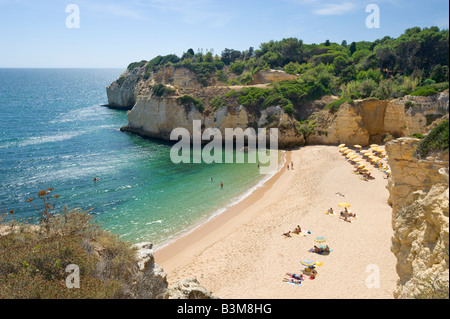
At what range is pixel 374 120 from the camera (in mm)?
34562

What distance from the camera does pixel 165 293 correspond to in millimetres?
9180

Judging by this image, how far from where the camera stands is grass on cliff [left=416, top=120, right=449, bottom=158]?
8.45m

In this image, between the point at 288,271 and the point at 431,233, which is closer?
the point at 431,233

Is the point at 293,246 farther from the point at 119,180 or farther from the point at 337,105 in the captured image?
the point at 337,105

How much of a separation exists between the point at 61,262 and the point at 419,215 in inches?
415

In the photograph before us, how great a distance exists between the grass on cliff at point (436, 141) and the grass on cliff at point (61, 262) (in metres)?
9.87

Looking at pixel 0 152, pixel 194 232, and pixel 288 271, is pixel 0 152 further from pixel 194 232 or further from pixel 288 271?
pixel 288 271

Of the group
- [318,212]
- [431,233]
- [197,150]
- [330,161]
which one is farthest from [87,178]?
[431,233]

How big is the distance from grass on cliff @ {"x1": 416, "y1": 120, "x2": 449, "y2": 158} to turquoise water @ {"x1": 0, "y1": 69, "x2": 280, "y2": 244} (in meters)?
15.4

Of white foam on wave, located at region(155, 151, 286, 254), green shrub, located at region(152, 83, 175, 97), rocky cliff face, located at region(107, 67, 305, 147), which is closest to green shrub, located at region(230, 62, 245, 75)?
rocky cliff face, located at region(107, 67, 305, 147)

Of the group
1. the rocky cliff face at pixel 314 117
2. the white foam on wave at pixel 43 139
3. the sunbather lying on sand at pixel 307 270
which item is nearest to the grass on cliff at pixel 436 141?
the sunbather lying on sand at pixel 307 270

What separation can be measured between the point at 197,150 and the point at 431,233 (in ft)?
107

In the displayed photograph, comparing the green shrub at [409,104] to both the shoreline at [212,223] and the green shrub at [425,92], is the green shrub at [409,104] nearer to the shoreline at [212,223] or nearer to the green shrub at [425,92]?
the green shrub at [425,92]
